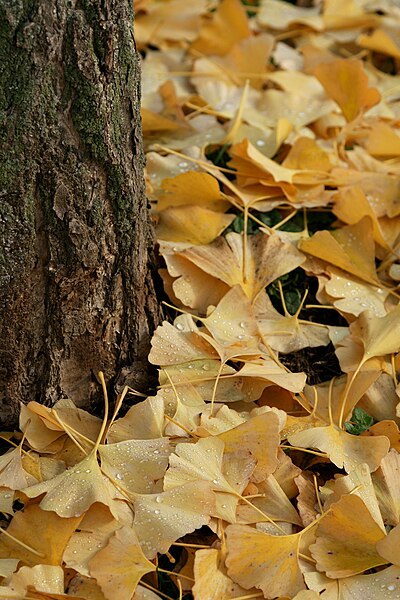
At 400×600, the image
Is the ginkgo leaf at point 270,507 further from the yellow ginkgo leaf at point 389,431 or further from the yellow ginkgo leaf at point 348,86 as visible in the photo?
the yellow ginkgo leaf at point 348,86

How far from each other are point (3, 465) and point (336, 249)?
598mm

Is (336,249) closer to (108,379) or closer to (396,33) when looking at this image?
(108,379)

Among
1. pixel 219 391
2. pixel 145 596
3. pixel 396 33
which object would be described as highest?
pixel 396 33

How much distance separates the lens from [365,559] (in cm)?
95

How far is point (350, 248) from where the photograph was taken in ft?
4.33

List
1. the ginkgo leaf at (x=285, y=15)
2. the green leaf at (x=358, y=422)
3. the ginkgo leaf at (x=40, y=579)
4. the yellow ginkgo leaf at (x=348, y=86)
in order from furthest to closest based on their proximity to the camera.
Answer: the ginkgo leaf at (x=285, y=15) < the yellow ginkgo leaf at (x=348, y=86) < the green leaf at (x=358, y=422) < the ginkgo leaf at (x=40, y=579)

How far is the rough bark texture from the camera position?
3.02 ft

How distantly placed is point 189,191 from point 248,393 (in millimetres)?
369

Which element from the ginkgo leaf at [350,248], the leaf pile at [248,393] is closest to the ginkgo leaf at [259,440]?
the leaf pile at [248,393]

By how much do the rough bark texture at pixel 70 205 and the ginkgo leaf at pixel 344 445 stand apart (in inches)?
10.0

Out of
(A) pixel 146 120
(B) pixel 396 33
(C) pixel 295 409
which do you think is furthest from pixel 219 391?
(B) pixel 396 33

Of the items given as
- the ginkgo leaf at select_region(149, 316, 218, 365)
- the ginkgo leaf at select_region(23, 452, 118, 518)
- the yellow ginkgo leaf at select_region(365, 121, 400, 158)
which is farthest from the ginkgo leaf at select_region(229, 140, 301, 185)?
the ginkgo leaf at select_region(23, 452, 118, 518)

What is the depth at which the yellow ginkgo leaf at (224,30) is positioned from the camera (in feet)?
5.89

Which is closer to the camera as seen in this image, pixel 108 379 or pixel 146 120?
pixel 108 379
